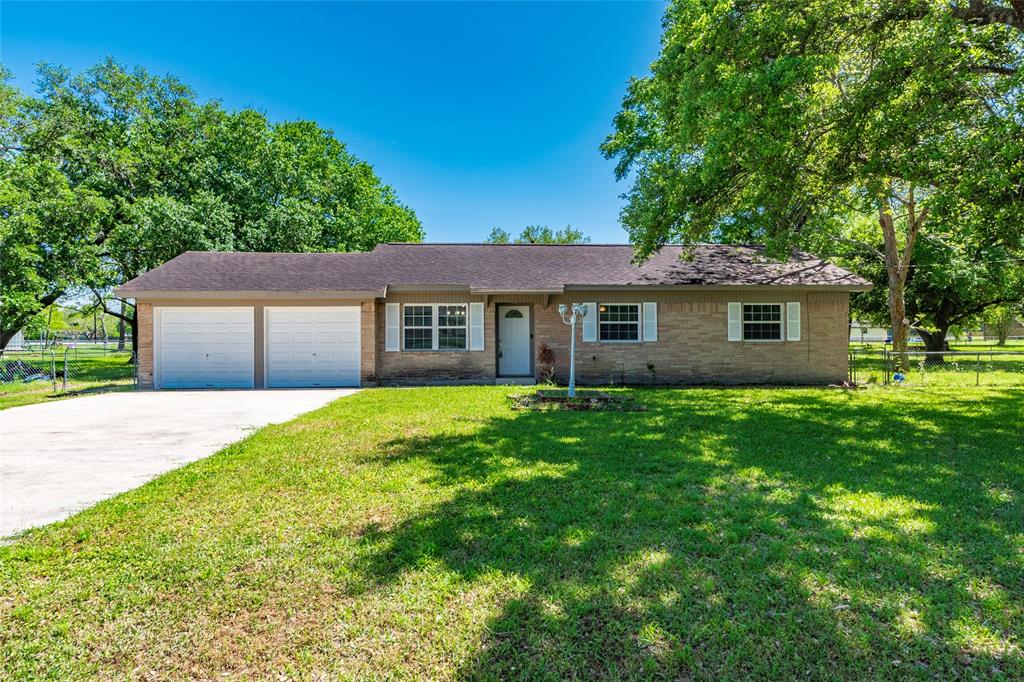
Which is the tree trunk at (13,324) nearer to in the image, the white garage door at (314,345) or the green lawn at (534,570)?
the white garage door at (314,345)

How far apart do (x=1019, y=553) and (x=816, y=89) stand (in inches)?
328

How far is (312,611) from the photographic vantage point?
2693mm

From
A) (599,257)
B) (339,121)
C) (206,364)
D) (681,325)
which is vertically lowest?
(206,364)

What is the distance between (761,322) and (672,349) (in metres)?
2.84

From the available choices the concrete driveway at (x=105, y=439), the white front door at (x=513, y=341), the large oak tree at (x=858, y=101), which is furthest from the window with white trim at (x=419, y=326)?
the large oak tree at (x=858, y=101)

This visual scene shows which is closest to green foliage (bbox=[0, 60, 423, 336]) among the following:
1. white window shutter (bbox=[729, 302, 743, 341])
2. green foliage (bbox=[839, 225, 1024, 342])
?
white window shutter (bbox=[729, 302, 743, 341])

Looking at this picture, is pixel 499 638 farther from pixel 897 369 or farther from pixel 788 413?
pixel 897 369

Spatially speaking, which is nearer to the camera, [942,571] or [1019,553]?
[942,571]

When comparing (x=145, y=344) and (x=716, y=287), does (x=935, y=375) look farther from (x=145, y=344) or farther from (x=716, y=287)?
(x=145, y=344)

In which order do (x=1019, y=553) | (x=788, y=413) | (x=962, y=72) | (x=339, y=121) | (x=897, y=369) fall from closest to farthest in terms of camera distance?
(x=1019, y=553)
(x=962, y=72)
(x=788, y=413)
(x=897, y=369)
(x=339, y=121)

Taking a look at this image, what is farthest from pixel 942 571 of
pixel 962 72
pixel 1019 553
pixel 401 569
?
pixel 962 72

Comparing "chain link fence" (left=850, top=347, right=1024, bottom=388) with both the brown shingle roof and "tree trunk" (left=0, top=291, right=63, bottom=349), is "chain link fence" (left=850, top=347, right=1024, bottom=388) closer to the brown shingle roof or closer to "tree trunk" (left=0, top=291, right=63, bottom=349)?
the brown shingle roof

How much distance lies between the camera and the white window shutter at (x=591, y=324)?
14203 mm

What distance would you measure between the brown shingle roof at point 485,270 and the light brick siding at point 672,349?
48cm
